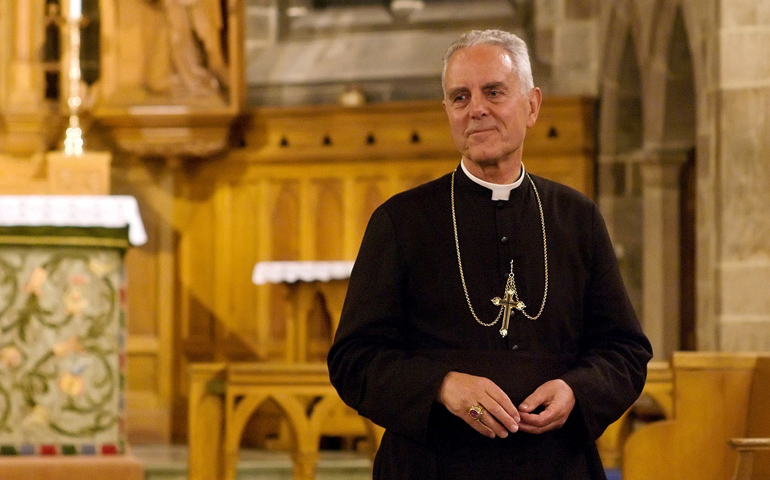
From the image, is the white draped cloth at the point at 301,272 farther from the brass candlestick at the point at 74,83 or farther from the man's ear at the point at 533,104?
the man's ear at the point at 533,104

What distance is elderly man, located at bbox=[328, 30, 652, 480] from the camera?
2006mm

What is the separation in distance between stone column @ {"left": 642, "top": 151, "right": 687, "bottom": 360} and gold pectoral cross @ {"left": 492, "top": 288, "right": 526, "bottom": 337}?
17.7 feet

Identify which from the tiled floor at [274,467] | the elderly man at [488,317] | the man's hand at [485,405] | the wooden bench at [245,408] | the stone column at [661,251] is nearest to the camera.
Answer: the man's hand at [485,405]

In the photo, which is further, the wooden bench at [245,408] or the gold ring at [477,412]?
the wooden bench at [245,408]

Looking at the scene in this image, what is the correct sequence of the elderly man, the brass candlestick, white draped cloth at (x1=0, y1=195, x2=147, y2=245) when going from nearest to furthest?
1. the elderly man
2. white draped cloth at (x1=0, y1=195, x2=147, y2=245)
3. the brass candlestick

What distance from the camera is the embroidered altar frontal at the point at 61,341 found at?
17.1 feet

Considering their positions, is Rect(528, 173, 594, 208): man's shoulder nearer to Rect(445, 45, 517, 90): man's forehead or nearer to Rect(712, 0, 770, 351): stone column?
Rect(445, 45, 517, 90): man's forehead

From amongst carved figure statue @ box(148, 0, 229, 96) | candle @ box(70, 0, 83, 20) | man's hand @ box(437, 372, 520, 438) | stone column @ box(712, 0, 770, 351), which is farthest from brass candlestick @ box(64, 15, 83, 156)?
man's hand @ box(437, 372, 520, 438)

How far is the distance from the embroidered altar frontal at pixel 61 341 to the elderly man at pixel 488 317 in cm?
342

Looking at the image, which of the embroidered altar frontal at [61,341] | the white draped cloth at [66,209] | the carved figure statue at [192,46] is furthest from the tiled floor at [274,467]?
the carved figure statue at [192,46]

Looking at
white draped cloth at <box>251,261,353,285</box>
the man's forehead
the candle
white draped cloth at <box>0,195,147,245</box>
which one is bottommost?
white draped cloth at <box>251,261,353,285</box>

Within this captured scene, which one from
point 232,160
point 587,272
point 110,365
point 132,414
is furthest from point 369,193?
point 587,272

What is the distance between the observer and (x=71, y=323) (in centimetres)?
532

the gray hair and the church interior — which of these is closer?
the gray hair
